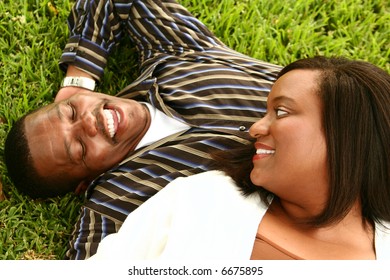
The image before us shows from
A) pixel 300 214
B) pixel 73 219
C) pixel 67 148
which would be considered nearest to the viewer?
pixel 300 214

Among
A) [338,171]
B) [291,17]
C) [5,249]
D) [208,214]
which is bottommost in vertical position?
[5,249]

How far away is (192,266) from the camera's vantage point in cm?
199

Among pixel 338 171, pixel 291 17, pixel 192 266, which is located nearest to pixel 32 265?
pixel 192 266

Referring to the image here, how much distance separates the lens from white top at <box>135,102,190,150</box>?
269 cm

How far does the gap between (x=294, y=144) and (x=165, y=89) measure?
3.05 feet

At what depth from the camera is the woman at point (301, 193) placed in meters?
1.99

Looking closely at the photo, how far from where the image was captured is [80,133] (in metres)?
2.58

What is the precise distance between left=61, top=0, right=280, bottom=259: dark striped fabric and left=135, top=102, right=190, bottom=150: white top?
1.6 inches

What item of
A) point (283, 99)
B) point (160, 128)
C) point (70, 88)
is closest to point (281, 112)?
point (283, 99)

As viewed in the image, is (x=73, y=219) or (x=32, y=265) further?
(x=73, y=219)

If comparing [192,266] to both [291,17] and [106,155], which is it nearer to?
[106,155]

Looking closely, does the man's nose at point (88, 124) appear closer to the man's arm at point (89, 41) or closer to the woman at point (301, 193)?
the man's arm at point (89, 41)

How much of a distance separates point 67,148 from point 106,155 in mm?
169

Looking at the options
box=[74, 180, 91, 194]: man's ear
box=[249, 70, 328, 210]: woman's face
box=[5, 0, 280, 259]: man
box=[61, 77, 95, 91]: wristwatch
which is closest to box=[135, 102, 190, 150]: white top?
box=[5, 0, 280, 259]: man
